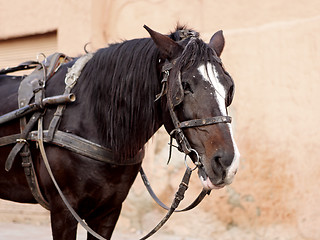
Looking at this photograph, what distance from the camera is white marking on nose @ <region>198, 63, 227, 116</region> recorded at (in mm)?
2227

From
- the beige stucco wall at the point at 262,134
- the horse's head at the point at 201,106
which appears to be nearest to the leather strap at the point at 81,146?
the horse's head at the point at 201,106

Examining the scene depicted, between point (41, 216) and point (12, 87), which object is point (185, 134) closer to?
point (12, 87)

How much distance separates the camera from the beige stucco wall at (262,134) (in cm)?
521

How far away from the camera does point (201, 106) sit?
2232 mm

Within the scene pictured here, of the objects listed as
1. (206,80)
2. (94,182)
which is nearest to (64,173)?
(94,182)

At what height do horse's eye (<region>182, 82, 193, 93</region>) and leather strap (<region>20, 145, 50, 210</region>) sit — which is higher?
horse's eye (<region>182, 82, 193, 93</region>)

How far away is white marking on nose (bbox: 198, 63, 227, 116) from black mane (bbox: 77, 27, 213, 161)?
0.82ft

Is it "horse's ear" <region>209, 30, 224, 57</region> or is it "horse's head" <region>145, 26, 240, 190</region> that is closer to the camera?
"horse's head" <region>145, 26, 240, 190</region>

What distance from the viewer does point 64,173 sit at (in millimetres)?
2617

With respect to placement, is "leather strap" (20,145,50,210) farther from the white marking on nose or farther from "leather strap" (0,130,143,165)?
the white marking on nose

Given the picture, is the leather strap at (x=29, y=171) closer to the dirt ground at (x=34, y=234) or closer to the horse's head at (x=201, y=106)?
the horse's head at (x=201, y=106)

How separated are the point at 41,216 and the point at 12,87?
4.20 meters

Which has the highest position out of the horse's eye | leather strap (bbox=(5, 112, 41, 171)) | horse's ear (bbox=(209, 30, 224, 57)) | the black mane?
horse's ear (bbox=(209, 30, 224, 57))

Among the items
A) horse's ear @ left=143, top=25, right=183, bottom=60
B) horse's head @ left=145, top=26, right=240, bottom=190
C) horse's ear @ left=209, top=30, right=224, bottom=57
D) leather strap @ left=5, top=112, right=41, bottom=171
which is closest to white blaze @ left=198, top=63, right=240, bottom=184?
horse's head @ left=145, top=26, right=240, bottom=190
